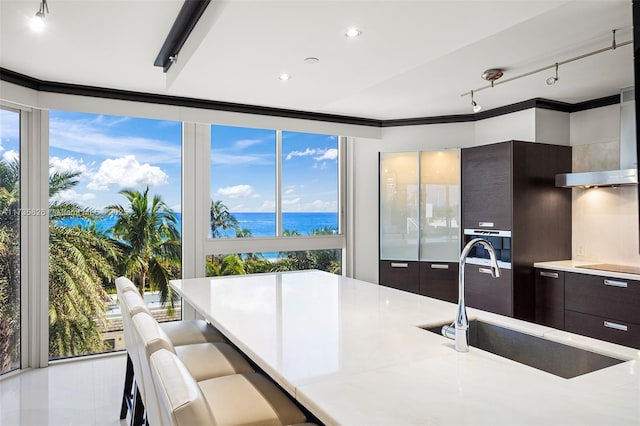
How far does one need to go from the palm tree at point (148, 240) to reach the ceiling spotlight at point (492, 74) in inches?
117

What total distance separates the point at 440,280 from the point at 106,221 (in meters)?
3.28

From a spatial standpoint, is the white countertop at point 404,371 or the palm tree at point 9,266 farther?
the palm tree at point 9,266

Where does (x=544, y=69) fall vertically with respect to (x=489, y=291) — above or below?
above

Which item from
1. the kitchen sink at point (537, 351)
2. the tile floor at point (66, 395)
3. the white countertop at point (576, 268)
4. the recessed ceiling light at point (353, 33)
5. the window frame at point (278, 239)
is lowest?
the tile floor at point (66, 395)

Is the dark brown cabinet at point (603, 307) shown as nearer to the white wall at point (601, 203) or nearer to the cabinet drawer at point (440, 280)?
the white wall at point (601, 203)

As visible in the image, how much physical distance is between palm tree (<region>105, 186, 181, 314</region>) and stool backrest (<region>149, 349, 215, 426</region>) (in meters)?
3.07

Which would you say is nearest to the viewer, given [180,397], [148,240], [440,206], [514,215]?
[180,397]

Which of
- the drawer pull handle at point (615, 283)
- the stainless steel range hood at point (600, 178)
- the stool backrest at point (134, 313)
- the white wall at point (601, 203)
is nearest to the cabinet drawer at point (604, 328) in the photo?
the drawer pull handle at point (615, 283)

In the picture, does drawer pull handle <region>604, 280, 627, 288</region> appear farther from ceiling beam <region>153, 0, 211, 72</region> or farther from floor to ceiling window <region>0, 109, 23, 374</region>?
floor to ceiling window <region>0, 109, 23, 374</region>

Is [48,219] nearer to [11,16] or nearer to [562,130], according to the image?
[11,16]

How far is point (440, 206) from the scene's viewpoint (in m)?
4.57

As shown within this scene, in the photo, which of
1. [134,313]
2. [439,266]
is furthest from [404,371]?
[439,266]

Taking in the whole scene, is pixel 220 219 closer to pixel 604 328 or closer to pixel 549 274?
pixel 549 274

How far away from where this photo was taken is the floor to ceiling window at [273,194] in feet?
14.6
